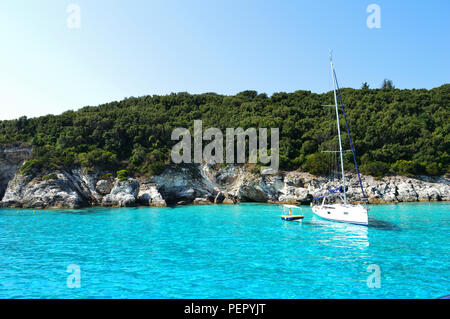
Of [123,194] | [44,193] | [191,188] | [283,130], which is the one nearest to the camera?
[44,193]

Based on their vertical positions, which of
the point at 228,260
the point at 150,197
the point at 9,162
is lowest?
the point at 150,197

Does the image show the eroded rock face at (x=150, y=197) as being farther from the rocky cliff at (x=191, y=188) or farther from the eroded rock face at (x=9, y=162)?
the eroded rock face at (x=9, y=162)

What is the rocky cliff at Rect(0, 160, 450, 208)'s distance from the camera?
34.2 meters

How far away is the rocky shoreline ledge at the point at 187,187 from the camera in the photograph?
34.3m

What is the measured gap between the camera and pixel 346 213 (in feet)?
65.0

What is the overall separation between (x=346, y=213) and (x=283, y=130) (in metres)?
29.4

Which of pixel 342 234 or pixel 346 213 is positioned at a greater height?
pixel 346 213

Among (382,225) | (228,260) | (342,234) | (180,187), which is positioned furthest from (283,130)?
(228,260)

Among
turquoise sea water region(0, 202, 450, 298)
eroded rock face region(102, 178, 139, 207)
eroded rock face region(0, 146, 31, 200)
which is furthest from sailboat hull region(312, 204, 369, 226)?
eroded rock face region(0, 146, 31, 200)

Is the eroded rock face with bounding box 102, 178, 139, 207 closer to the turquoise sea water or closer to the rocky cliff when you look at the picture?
the rocky cliff

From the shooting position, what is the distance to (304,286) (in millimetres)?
8680

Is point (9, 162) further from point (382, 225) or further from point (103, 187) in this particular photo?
point (382, 225)

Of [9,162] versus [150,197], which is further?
[9,162]

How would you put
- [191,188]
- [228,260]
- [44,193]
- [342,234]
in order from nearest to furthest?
[228,260] < [342,234] < [44,193] < [191,188]
